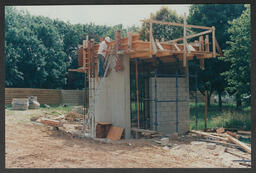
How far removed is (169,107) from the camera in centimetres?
1179

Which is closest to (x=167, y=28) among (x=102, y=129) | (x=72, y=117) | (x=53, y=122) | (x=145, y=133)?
(x=72, y=117)

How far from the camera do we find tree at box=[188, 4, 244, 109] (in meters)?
18.7

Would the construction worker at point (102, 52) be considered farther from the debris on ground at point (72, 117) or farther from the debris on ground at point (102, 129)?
the debris on ground at point (72, 117)

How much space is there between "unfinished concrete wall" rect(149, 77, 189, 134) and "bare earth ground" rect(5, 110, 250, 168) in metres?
2.08

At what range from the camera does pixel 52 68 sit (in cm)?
2555

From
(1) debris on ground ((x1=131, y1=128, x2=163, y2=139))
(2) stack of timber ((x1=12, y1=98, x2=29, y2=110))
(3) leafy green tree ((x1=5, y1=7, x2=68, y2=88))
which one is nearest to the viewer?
(1) debris on ground ((x1=131, y1=128, x2=163, y2=139))

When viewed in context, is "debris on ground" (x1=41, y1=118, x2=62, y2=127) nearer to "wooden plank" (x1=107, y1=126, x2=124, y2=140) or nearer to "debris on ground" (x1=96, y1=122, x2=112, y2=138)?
"debris on ground" (x1=96, y1=122, x2=112, y2=138)

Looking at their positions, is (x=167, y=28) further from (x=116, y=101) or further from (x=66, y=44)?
(x=116, y=101)

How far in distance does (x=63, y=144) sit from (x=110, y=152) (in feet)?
7.37

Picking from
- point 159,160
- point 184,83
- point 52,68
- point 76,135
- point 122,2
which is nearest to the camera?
point 122,2

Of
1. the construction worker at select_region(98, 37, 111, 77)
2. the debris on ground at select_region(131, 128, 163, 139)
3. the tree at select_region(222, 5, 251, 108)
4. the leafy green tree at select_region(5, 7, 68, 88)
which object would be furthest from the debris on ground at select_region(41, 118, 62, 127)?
the leafy green tree at select_region(5, 7, 68, 88)

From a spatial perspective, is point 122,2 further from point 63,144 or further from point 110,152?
point 63,144

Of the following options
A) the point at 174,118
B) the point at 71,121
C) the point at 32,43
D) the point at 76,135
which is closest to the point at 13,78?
the point at 32,43

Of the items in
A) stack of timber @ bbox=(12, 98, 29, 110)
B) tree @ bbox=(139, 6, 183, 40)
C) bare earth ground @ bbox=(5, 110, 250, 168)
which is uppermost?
tree @ bbox=(139, 6, 183, 40)
